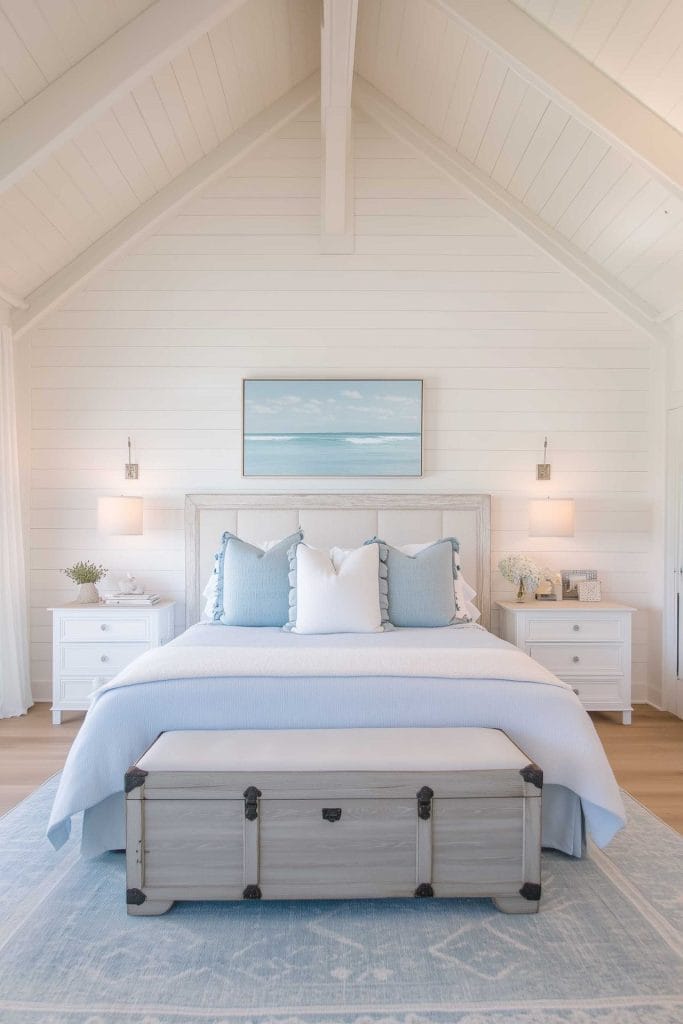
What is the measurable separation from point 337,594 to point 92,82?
2.55 meters

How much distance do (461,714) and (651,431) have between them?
282 centimetres

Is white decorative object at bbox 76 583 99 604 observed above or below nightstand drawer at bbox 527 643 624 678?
above

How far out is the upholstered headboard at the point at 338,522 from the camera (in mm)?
4492

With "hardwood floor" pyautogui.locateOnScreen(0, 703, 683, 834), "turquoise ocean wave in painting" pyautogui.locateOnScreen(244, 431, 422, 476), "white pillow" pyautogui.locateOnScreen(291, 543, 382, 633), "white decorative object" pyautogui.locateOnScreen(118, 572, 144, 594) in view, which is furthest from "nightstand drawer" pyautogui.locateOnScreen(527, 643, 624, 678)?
"white decorative object" pyautogui.locateOnScreen(118, 572, 144, 594)

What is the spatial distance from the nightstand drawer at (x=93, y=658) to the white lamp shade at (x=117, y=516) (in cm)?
66

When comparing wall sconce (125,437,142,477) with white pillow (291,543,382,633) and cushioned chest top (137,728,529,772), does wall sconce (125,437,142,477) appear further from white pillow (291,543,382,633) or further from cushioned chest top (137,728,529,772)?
cushioned chest top (137,728,529,772)

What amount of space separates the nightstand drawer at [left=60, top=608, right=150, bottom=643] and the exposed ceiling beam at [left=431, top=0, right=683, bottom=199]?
3.34 meters

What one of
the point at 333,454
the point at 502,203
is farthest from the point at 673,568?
the point at 502,203

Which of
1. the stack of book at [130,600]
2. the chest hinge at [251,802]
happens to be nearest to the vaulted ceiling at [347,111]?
the stack of book at [130,600]

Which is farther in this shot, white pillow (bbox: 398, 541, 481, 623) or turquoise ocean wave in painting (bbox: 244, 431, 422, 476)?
turquoise ocean wave in painting (bbox: 244, 431, 422, 476)

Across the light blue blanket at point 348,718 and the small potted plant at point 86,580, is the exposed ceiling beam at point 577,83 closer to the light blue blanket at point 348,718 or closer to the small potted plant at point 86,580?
the light blue blanket at point 348,718

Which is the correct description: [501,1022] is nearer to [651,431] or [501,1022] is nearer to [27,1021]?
[27,1021]

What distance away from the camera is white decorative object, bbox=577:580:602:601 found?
4430 millimetres

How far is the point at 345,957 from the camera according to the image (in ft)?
6.45
